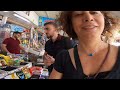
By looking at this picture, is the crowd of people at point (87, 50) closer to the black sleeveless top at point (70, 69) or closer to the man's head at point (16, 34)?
the black sleeveless top at point (70, 69)

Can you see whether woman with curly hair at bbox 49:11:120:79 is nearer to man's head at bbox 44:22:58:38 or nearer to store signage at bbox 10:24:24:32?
man's head at bbox 44:22:58:38

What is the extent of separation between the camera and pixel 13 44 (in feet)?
5.96

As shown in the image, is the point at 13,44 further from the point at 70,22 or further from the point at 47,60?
the point at 70,22

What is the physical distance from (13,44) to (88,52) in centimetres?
79

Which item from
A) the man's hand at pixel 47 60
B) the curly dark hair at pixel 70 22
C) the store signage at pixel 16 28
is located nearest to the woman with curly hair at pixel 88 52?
the curly dark hair at pixel 70 22

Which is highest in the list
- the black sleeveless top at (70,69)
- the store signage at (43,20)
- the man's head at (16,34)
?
the store signage at (43,20)

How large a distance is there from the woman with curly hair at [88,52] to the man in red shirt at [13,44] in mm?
551

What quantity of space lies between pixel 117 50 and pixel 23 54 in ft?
2.99

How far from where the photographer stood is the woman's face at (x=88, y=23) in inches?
55.3

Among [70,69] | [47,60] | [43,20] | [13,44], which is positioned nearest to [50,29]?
[43,20]

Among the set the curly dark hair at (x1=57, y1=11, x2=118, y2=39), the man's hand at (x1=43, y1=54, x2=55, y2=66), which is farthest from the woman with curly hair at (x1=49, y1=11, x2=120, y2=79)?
the man's hand at (x1=43, y1=54, x2=55, y2=66)
